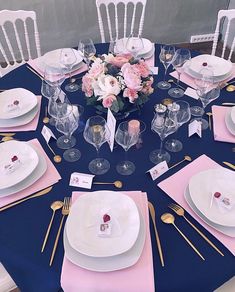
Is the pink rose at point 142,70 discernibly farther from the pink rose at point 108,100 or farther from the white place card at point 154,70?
the white place card at point 154,70

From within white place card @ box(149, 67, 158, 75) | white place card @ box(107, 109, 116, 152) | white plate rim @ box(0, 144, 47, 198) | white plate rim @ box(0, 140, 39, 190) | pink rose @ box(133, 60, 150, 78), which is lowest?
white plate rim @ box(0, 144, 47, 198)

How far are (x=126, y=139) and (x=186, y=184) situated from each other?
0.88ft

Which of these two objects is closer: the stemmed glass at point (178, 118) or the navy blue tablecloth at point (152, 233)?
the navy blue tablecloth at point (152, 233)

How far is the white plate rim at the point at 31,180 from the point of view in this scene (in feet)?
3.56

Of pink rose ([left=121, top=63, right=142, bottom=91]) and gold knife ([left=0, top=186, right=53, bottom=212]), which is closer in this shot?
gold knife ([left=0, top=186, right=53, bottom=212])

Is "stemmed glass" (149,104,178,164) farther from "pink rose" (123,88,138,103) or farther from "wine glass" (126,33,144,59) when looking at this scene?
"wine glass" (126,33,144,59)

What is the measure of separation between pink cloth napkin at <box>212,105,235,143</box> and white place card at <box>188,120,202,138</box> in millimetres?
65

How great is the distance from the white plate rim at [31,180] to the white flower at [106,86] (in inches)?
13.4

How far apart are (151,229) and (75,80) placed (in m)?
0.93

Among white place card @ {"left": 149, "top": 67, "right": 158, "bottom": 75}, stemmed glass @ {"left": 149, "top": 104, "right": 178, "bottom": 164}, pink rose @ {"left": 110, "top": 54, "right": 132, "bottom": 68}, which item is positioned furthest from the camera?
white place card @ {"left": 149, "top": 67, "right": 158, "bottom": 75}

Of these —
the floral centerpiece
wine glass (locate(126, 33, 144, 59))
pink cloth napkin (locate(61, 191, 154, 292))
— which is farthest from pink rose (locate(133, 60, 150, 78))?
pink cloth napkin (locate(61, 191, 154, 292))

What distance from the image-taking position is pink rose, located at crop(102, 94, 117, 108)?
1.22m

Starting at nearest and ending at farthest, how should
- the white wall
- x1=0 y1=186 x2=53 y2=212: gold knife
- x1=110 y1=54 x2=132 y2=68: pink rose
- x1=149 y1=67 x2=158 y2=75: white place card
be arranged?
x1=0 y1=186 x2=53 y2=212: gold knife → x1=110 y1=54 x2=132 y2=68: pink rose → x1=149 y1=67 x2=158 y2=75: white place card → the white wall

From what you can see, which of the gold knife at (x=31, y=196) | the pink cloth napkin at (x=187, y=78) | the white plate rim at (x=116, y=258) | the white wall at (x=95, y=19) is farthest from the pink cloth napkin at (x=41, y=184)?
the white wall at (x=95, y=19)
